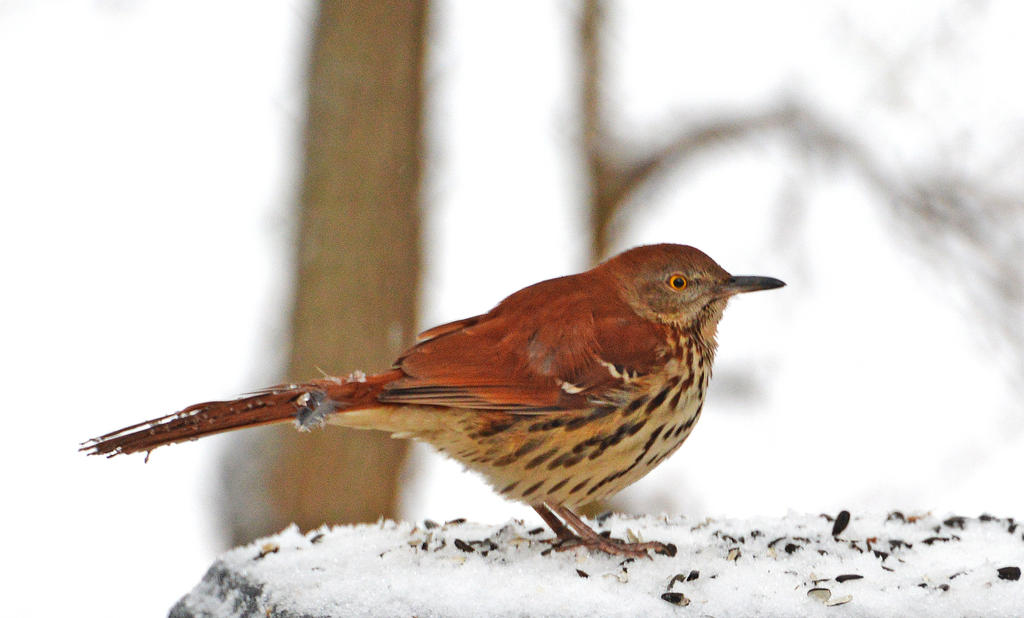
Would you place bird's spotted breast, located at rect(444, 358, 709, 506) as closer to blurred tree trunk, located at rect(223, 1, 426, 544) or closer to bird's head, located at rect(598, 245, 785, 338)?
bird's head, located at rect(598, 245, 785, 338)

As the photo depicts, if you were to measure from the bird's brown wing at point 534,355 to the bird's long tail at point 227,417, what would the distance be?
0.23 meters

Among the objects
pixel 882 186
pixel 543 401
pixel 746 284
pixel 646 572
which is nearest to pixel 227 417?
pixel 543 401

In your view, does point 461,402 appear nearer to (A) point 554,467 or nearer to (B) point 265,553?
(A) point 554,467

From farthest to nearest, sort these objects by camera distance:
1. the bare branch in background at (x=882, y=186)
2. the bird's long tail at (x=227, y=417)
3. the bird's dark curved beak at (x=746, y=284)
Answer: the bare branch in background at (x=882, y=186), the bird's dark curved beak at (x=746, y=284), the bird's long tail at (x=227, y=417)

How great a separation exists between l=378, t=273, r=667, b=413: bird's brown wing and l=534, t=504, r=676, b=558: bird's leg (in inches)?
14.8

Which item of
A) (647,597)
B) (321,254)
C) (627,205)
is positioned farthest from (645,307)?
(627,205)

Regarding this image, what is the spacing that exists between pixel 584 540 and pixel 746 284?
108 centimetres

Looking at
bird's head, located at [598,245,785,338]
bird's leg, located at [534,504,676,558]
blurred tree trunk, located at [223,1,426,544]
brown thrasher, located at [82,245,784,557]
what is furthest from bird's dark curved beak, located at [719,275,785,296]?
blurred tree trunk, located at [223,1,426,544]

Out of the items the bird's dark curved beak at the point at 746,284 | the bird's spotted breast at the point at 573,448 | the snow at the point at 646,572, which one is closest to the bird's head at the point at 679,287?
the bird's dark curved beak at the point at 746,284

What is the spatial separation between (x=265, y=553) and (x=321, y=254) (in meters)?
2.55

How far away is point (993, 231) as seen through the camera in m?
5.91

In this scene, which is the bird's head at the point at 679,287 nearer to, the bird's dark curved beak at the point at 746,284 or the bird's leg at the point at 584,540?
the bird's dark curved beak at the point at 746,284

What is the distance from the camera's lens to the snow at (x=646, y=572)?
2725mm

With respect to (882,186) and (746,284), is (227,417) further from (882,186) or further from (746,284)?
(882,186)
